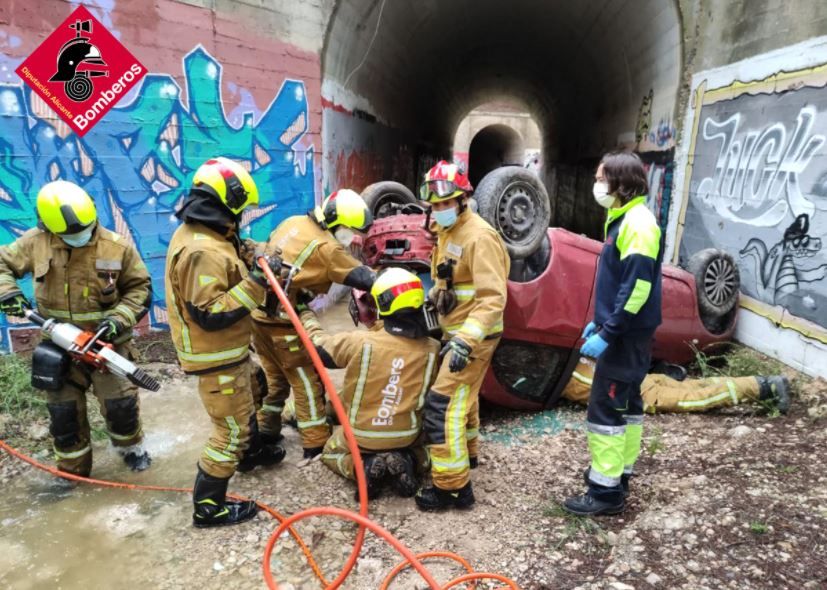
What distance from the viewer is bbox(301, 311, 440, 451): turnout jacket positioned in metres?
3.05

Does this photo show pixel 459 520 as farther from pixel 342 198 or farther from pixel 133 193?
pixel 133 193

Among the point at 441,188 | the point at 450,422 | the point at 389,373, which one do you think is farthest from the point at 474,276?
the point at 450,422

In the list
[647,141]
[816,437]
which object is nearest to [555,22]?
[647,141]

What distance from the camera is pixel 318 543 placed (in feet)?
9.29

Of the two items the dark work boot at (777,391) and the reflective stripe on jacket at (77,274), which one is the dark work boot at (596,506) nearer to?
the dark work boot at (777,391)

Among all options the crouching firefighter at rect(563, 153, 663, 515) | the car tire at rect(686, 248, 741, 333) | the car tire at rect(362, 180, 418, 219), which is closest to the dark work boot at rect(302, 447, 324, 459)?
the crouching firefighter at rect(563, 153, 663, 515)

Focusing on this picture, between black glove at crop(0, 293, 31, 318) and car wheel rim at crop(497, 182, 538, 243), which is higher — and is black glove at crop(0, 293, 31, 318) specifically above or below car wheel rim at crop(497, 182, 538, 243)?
below

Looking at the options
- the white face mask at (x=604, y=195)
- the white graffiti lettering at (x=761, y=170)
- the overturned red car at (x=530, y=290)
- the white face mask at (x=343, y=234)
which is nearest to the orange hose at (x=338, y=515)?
the white face mask at (x=343, y=234)

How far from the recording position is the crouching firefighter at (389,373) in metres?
3.02

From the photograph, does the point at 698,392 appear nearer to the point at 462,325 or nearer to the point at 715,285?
the point at 715,285

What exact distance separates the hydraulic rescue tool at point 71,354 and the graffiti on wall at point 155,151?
2471 millimetres

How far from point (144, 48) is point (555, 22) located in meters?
7.98

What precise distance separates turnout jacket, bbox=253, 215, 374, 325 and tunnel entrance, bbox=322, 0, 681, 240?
3735 mm

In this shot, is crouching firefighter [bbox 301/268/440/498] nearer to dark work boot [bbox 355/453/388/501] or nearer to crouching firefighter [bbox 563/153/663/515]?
dark work boot [bbox 355/453/388/501]
